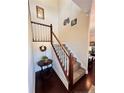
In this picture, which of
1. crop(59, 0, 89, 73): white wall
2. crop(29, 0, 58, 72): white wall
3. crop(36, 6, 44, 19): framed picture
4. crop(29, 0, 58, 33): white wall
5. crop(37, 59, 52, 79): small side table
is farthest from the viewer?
crop(36, 6, 44, 19): framed picture

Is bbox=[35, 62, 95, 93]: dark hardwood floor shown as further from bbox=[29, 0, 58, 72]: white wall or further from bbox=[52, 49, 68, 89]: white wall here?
bbox=[29, 0, 58, 72]: white wall

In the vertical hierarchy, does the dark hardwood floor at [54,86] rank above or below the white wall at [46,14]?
below

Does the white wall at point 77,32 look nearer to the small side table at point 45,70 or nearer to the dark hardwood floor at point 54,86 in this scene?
the dark hardwood floor at point 54,86

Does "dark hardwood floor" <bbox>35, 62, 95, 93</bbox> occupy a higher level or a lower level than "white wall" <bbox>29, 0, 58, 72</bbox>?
lower

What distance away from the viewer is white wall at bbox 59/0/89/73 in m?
4.74

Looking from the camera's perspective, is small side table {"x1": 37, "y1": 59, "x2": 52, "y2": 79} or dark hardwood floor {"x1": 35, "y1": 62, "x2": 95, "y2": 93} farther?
small side table {"x1": 37, "y1": 59, "x2": 52, "y2": 79}

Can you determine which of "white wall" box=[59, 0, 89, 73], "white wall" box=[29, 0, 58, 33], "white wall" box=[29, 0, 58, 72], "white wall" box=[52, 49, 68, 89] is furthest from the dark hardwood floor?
"white wall" box=[29, 0, 58, 33]

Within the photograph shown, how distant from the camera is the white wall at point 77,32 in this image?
4.74 meters

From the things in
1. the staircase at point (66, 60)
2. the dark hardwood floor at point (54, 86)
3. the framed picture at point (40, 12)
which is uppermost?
the framed picture at point (40, 12)

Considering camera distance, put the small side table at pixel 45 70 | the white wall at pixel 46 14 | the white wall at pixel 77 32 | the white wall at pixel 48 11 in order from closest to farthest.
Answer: the small side table at pixel 45 70
the white wall at pixel 46 14
the white wall at pixel 77 32
the white wall at pixel 48 11

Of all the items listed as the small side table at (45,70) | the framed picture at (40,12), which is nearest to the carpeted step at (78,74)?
the small side table at (45,70)
